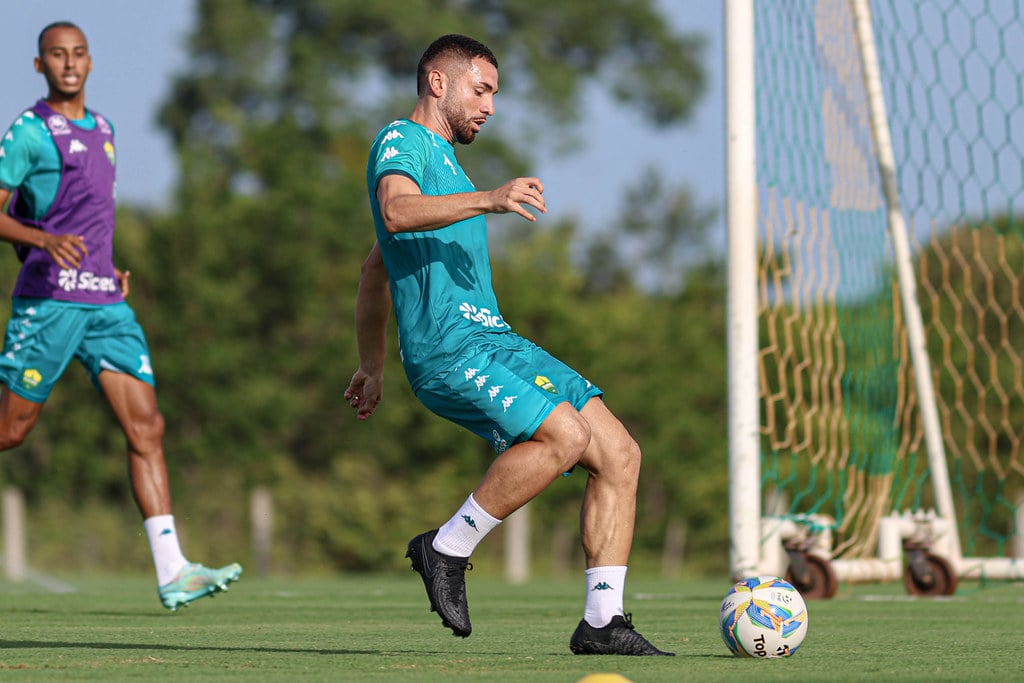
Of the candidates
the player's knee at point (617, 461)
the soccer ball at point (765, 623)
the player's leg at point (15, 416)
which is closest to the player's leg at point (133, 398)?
the player's leg at point (15, 416)

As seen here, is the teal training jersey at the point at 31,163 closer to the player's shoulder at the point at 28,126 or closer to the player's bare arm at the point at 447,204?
the player's shoulder at the point at 28,126

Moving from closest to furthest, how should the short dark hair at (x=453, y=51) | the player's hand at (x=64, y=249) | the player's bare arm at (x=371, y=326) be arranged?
the short dark hair at (x=453, y=51), the player's bare arm at (x=371, y=326), the player's hand at (x=64, y=249)

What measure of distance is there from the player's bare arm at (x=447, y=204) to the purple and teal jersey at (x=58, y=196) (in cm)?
264

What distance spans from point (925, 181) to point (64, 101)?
5143 mm

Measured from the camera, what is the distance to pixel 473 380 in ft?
15.8

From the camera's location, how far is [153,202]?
23.8 m

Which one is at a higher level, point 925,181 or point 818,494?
point 925,181

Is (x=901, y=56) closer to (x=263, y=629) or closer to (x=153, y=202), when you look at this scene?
(x=263, y=629)

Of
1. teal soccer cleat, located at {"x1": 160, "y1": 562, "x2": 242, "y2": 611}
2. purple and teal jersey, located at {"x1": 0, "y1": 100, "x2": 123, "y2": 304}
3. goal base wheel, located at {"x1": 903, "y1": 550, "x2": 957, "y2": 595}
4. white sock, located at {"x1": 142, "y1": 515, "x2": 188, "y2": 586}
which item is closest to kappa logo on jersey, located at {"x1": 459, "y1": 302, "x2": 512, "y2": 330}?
teal soccer cleat, located at {"x1": 160, "y1": 562, "x2": 242, "y2": 611}

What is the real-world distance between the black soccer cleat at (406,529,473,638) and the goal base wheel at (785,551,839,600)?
4.18 metres

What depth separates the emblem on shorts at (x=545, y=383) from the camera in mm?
4824

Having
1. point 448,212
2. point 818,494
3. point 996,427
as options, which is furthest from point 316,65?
point 448,212

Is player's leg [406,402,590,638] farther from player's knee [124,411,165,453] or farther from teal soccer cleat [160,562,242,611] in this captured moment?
player's knee [124,411,165,453]

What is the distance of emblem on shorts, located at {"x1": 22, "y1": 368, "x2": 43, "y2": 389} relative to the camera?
686 cm
